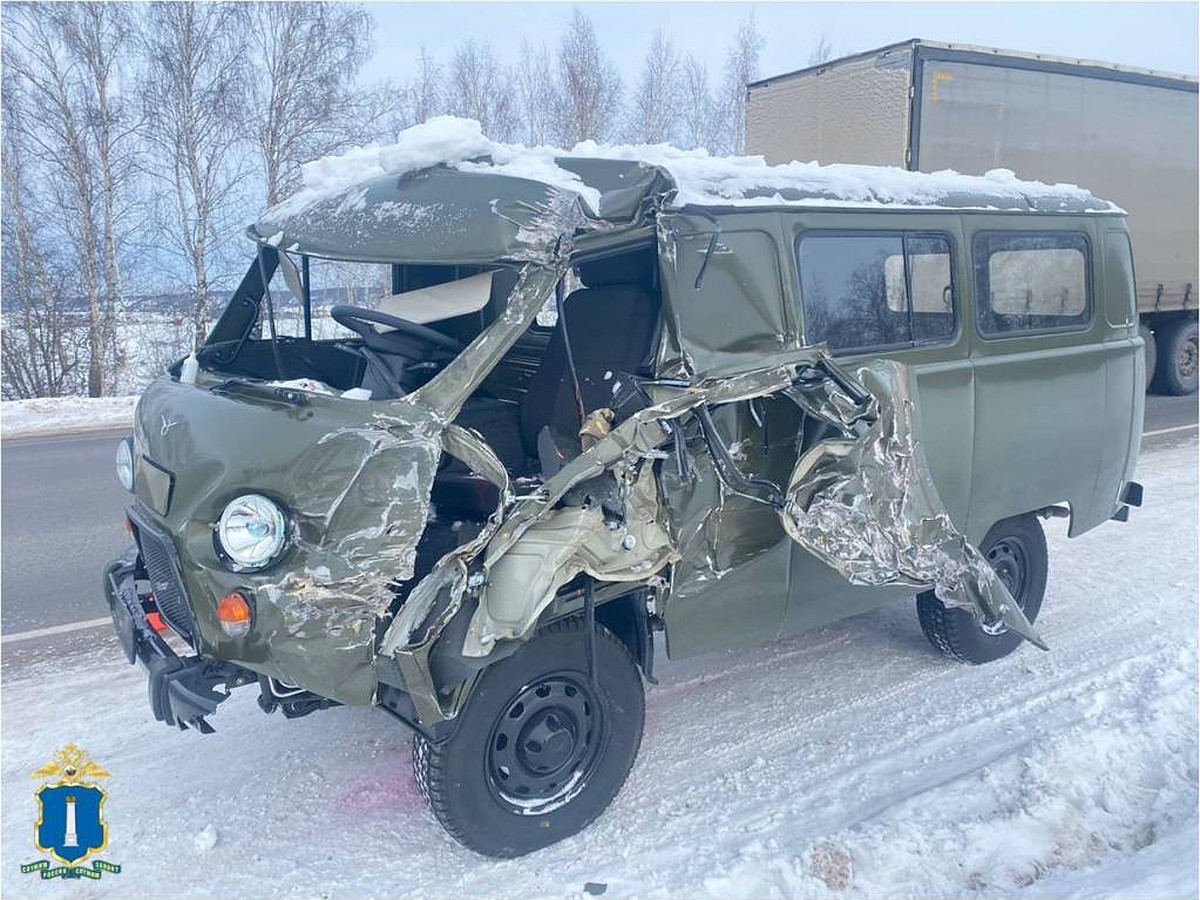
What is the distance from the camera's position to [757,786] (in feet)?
12.0

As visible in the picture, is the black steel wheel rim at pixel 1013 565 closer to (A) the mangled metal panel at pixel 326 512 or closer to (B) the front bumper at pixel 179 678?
(A) the mangled metal panel at pixel 326 512

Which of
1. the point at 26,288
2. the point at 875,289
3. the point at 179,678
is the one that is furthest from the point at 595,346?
the point at 26,288

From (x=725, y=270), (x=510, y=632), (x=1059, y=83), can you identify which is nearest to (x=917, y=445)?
(x=725, y=270)

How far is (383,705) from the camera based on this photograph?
3.10 m

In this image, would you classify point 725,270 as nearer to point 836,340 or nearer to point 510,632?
point 836,340

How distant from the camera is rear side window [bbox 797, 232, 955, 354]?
3.88m

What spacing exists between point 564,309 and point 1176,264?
12.0 metres

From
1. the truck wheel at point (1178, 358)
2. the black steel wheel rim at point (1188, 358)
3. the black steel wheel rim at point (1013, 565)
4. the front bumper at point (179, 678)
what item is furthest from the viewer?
the black steel wheel rim at point (1188, 358)

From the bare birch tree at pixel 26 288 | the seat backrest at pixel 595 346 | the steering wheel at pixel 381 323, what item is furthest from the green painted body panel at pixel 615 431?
the bare birch tree at pixel 26 288

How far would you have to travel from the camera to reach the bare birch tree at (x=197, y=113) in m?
17.6

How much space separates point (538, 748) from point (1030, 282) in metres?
3.38

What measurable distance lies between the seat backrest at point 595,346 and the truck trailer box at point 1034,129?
592 centimetres

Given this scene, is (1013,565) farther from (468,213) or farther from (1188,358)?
(1188,358)

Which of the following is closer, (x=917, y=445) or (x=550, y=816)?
(x=550, y=816)
